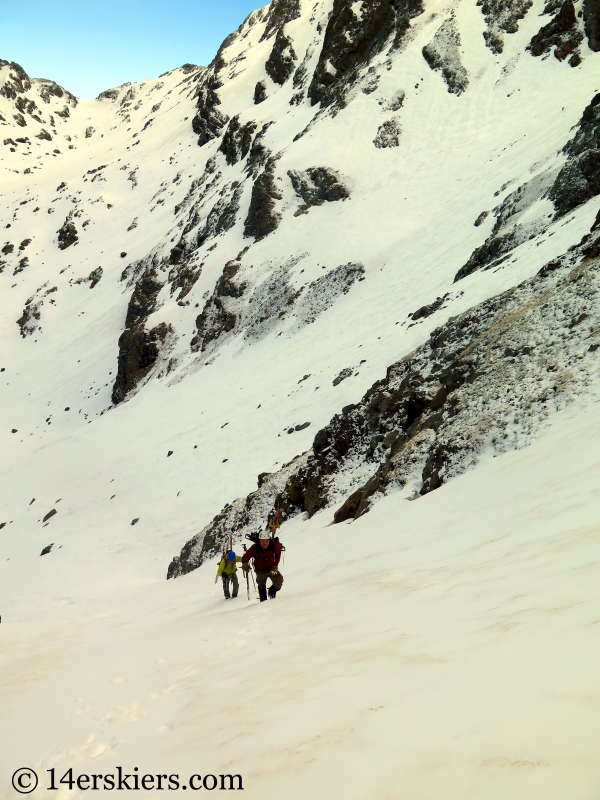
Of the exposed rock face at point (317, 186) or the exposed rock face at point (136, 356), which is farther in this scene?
the exposed rock face at point (136, 356)

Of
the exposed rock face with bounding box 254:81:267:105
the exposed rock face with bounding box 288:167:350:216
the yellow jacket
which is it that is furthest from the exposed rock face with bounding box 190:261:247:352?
the exposed rock face with bounding box 254:81:267:105

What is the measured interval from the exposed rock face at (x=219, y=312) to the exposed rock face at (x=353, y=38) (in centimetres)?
2166

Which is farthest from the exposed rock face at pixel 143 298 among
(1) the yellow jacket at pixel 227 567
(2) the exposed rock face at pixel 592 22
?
(1) the yellow jacket at pixel 227 567

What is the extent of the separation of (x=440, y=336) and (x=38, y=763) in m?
12.5

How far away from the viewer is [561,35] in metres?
42.4

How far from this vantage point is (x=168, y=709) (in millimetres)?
4105

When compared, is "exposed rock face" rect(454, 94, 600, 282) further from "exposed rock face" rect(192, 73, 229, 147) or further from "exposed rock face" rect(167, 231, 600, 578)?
"exposed rock face" rect(192, 73, 229, 147)

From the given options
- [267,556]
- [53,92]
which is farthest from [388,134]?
[53,92]

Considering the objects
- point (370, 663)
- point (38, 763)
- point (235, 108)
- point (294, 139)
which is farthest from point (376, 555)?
point (235, 108)

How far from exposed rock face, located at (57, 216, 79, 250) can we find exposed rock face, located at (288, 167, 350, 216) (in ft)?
142

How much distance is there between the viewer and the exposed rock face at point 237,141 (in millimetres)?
59219

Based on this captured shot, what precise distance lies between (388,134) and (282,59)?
31.3m

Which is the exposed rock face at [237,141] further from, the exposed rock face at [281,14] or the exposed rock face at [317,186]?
the exposed rock face at [281,14]

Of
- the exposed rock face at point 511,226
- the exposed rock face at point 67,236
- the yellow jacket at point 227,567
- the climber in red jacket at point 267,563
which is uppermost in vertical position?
the exposed rock face at point 67,236
